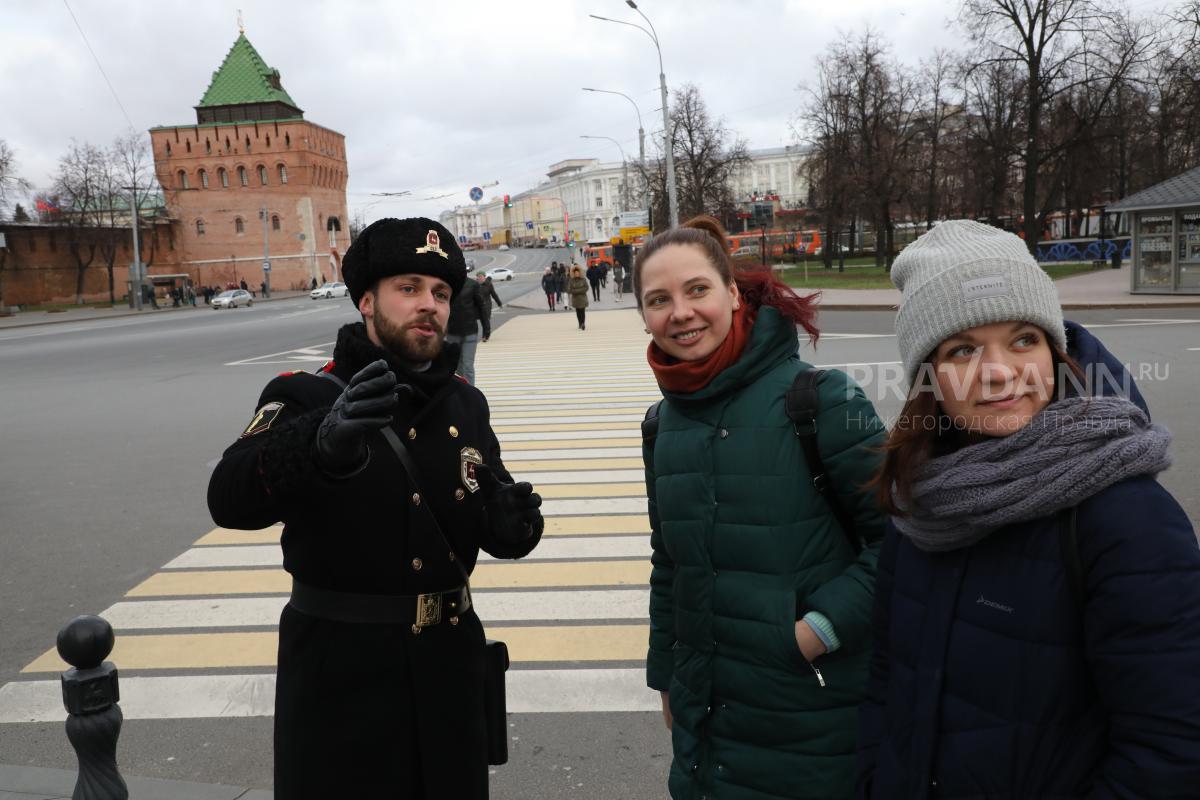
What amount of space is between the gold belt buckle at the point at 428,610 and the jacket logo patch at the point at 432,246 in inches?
34.7

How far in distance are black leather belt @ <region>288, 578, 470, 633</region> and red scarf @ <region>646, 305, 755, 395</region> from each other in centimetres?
79

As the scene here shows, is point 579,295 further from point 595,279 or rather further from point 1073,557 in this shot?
point 1073,557

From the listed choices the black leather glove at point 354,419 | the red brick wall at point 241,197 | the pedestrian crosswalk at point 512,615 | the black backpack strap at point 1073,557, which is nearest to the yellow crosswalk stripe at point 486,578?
the pedestrian crosswalk at point 512,615

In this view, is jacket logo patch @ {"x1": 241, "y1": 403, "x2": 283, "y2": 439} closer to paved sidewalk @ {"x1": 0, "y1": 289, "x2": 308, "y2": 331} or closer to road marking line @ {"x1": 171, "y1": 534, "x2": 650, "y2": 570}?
road marking line @ {"x1": 171, "y1": 534, "x2": 650, "y2": 570}

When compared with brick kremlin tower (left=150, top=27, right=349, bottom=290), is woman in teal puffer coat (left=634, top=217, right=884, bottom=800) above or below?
below

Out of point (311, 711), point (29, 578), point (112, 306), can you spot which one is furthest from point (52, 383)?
point (112, 306)

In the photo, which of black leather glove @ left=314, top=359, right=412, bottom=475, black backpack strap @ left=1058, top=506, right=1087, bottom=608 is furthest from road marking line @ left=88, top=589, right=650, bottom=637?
black backpack strap @ left=1058, top=506, right=1087, bottom=608

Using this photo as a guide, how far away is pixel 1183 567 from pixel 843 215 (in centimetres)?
4998

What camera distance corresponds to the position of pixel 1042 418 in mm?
1537

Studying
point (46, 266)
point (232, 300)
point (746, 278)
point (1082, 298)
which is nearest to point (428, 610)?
point (746, 278)

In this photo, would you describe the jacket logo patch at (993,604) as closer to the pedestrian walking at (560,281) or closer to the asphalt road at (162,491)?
the asphalt road at (162,491)

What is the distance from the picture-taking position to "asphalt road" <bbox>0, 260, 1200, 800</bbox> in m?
3.74

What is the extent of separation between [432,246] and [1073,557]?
168cm

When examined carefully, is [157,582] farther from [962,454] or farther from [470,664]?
[962,454]
